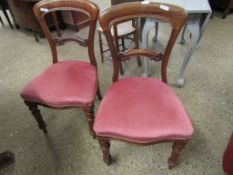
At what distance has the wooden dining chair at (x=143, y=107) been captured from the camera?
884mm

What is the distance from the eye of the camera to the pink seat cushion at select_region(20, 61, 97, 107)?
3.55 feet

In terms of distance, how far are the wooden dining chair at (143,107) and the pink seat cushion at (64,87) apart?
0.15 m

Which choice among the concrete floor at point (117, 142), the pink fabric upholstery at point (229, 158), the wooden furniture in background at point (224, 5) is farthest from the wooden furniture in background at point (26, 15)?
the wooden furniture in background at point (224, 5)

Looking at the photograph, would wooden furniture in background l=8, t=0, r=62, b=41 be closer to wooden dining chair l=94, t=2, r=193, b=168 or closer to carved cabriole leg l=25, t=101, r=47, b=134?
carved cabriole leg l=25, t=101, r=47, b=134

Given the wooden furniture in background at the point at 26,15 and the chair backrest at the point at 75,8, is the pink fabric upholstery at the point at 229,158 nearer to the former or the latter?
Answer: the chair backrest at the point at 75,8

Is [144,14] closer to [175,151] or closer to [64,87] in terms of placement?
[64,87]

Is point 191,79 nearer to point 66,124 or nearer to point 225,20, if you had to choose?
point 66,124

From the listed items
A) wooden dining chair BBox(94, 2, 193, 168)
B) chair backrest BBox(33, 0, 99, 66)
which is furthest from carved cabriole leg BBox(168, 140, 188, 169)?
chair backrest BBox(33, 0, 99, 66)

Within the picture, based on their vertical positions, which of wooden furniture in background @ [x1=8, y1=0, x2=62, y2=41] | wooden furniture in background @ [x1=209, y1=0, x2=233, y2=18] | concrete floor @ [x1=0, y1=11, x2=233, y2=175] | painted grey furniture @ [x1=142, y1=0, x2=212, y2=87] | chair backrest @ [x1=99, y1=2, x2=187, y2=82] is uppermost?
chair backrest @ [x1=99, y1=2, x2=187, y2=82]

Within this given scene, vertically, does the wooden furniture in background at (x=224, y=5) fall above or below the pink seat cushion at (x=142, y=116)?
below

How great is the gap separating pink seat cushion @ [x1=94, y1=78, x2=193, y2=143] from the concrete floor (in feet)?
1.41

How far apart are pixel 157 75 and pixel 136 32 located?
474 millimetres

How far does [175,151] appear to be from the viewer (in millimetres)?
1040

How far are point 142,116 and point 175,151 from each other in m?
0.31
